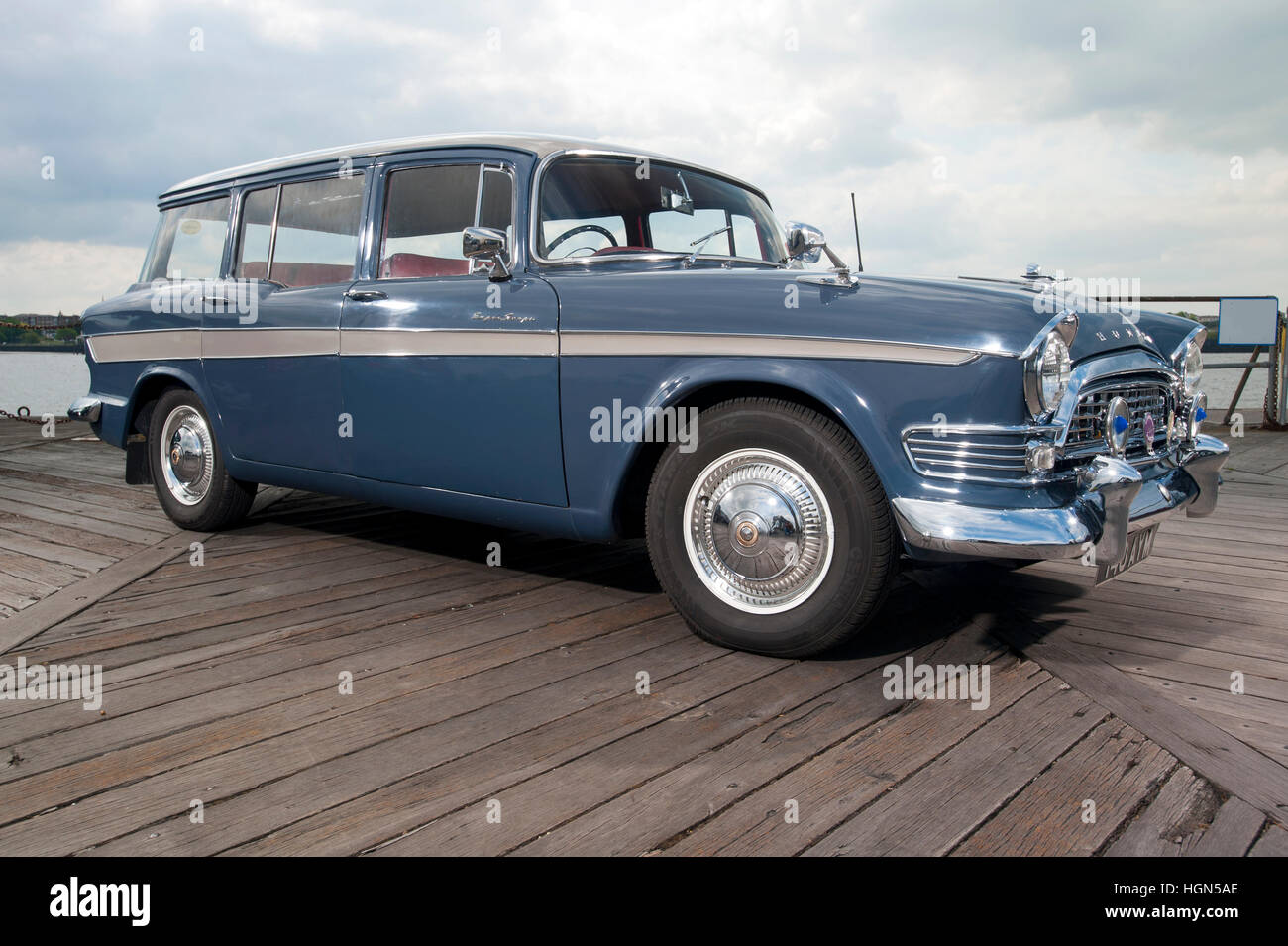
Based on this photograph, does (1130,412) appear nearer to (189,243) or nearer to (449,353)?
(449,353)

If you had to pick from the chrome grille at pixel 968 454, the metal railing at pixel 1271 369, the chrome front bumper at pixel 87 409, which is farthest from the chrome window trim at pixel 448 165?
the metal railing at pixel 1271 369

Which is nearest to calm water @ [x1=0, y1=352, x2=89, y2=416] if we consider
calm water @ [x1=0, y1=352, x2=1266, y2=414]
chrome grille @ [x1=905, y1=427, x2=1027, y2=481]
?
calm water @ [x1=0, y1=352, x2=1266, y2=414]

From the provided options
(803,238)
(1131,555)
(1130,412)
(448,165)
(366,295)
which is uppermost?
(448,165)

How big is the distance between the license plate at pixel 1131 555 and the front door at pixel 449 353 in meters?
1.70

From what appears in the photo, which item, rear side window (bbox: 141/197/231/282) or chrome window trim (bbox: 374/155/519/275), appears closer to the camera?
chrome window trim (bbox: 374/155/519/275)

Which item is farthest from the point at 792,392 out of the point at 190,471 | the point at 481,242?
the point at 190,471

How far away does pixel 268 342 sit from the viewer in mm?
4238

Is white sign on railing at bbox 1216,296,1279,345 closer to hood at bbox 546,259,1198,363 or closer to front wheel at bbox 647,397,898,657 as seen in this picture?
hood at bbox 546,259,1198,363

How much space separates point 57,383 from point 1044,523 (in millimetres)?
6801

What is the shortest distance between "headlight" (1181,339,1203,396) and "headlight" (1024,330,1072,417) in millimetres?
990

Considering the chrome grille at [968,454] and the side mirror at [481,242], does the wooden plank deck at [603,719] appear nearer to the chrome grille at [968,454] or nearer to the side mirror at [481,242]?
the chrome grille at [968,454]

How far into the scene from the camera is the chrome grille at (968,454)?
97.7 inches

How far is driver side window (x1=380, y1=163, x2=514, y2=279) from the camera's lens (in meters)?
3.62
